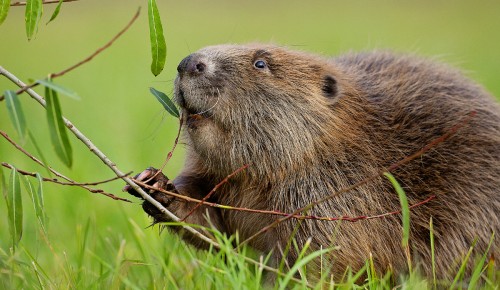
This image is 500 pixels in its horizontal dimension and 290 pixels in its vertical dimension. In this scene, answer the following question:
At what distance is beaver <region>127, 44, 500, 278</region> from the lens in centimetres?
373

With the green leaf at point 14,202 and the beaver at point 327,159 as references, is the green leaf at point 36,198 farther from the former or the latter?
the beaver at point 327,159

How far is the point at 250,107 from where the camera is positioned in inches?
148

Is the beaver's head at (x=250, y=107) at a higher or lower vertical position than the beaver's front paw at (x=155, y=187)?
higher

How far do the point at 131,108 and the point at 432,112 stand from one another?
554 cm

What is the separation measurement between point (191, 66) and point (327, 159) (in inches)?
32.0

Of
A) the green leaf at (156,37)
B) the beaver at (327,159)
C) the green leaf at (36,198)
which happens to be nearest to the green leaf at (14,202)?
the green leaf at (36,198)

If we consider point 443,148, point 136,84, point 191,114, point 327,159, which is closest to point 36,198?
point 191,114

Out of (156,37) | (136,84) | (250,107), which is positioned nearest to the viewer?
(156,37)

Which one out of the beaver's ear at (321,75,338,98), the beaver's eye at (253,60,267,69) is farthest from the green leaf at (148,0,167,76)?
the beaver's ear at (321,75,338,98)

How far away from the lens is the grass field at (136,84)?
3.68 metres

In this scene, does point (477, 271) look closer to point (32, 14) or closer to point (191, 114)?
point (191, 114)

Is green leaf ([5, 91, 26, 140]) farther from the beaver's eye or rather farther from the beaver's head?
the beaver's eye

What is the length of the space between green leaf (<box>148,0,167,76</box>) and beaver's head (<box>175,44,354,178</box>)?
0.52m

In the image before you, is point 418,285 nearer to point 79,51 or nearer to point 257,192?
point 257,192
